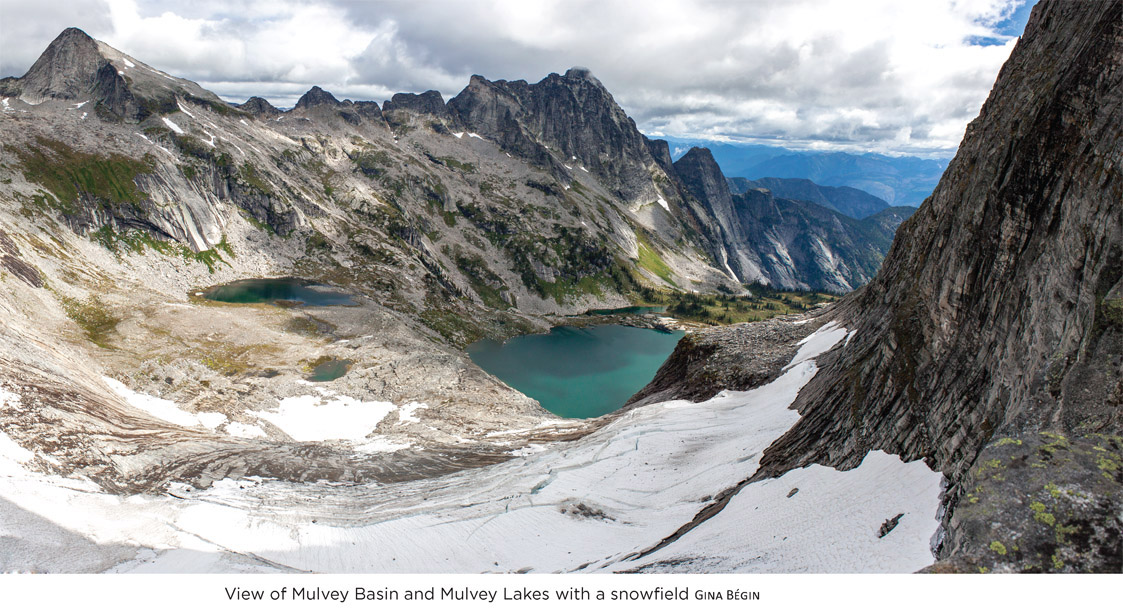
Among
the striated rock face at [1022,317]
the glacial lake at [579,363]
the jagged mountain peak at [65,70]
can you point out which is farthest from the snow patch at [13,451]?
the jagged mountain peak at [65,70]

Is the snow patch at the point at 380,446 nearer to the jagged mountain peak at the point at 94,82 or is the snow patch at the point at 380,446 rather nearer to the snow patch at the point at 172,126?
the snow patch at the point at 172,126

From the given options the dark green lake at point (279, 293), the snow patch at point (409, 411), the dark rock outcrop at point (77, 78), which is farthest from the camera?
the dark rock outcrop at point (77, 78)

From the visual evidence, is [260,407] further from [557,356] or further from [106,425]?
[557,356]

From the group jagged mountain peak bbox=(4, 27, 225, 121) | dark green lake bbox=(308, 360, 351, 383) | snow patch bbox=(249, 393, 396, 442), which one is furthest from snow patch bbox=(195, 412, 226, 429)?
jagged mountain peak bbox=(4, 27, 225, 121)

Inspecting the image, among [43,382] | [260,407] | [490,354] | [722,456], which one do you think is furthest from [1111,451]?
[490,354]

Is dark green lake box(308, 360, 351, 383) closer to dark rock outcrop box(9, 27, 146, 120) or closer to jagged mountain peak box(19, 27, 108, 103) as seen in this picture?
dark rock outcrop box(9, 27, 146, 120)

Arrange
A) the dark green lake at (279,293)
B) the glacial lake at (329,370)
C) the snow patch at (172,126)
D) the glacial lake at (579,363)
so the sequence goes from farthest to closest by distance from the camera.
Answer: the snow patch at (172,126)
the dark green lake at (279,293)
the glacial lake at (579,363)
the glacial lake at (329,370)
